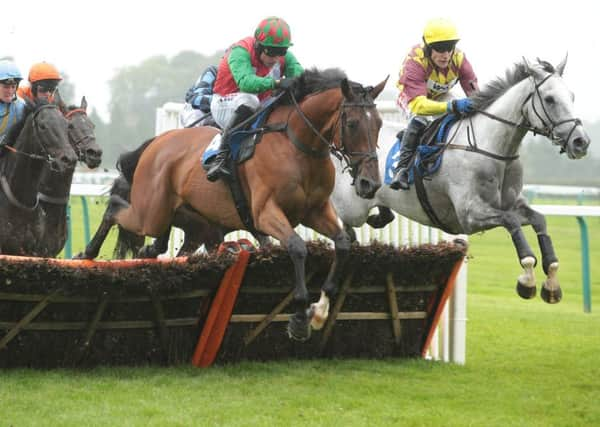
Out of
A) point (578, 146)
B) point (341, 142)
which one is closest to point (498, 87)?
point (578, 146)

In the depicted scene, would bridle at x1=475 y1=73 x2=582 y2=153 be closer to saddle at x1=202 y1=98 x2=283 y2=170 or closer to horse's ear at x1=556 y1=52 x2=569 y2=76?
horse's ear at x1=556 y1=52 x2=569 y2=76

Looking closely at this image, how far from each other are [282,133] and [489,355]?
9.23 ft

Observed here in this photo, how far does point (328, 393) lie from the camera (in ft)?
20.5

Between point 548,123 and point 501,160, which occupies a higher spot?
point 548,123

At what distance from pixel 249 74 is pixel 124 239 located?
193 cm

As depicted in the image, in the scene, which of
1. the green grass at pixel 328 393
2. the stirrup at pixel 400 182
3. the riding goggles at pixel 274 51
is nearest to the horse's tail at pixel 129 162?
the riding goggles at pixel 274 51

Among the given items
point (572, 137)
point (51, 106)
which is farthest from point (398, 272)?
point (51, 106)

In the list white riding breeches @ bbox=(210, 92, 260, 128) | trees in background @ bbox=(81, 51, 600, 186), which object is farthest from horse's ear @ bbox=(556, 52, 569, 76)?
trees in background @ bbox=(81, 51, 600, 186)

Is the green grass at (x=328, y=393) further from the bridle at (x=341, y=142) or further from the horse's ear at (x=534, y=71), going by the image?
the horse's ear at (x=534, y=71)

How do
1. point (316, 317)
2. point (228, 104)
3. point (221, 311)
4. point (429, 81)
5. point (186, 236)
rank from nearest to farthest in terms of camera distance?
point (316, 317), point (221, 311), point (228, 104), point (429, 81), point (186, 236)

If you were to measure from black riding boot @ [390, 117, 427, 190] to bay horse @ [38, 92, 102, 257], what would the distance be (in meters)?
2.21

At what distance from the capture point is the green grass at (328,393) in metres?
5.47

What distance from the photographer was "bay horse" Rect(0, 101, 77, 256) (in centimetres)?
761

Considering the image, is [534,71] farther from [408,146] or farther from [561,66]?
[408,146]
